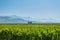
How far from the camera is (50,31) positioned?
13211mm

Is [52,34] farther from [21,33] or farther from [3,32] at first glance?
[3,32]

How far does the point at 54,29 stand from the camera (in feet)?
45.1

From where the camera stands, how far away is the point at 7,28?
13.0 m

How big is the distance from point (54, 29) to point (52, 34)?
68 centimetres

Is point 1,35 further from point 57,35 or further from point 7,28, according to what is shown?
point 57,35

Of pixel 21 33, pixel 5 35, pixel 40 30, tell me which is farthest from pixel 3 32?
pixel 40 30

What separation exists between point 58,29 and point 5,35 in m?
3.76

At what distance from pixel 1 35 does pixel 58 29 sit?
13.2 ft

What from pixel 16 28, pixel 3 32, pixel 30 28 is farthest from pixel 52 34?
pixel 3 32

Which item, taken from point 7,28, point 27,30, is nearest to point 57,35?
point 27,30

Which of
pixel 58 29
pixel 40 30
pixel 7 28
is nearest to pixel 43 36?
pixel 40 30

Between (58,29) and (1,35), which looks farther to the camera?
(58,29)

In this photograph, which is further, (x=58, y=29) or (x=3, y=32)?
(x=58, y=29)

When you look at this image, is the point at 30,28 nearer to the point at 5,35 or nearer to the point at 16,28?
the point at 16,28
